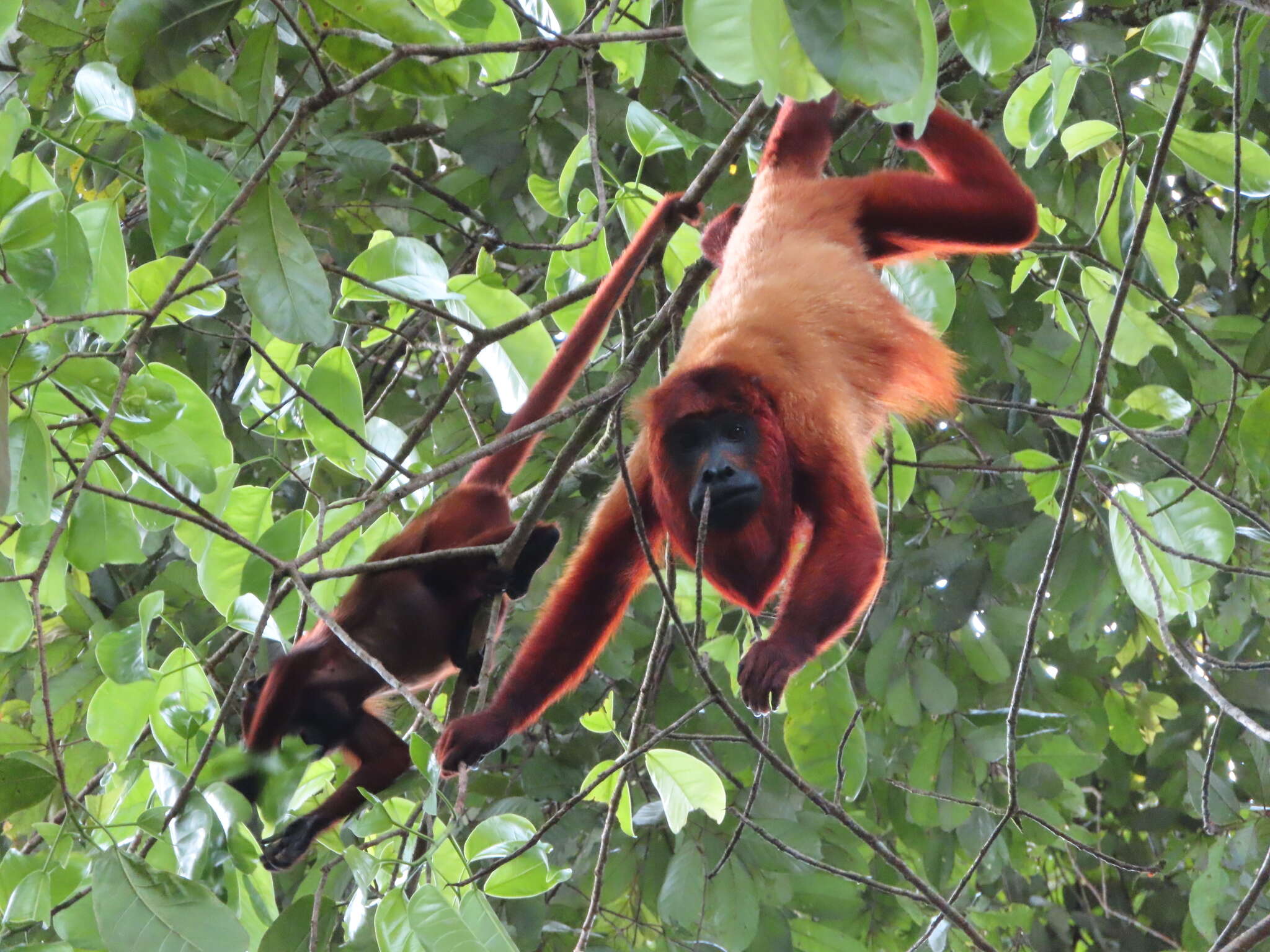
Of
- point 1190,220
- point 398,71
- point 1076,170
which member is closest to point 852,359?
point 398,71

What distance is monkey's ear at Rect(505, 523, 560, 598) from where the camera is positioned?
3197 mm

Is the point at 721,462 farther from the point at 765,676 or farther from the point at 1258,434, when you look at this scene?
the point at 1258,434

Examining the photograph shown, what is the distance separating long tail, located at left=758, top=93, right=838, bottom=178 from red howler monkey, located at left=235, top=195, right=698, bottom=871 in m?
0.37

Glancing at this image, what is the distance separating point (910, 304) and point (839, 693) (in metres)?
1.14

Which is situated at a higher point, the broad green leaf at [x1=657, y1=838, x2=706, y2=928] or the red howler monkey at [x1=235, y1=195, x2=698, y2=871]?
the red howler monkey at [x1=235, y1=195, x2=698, y2=871]

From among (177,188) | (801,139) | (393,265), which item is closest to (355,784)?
(393,265)

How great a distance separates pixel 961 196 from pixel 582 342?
1092 millimetres

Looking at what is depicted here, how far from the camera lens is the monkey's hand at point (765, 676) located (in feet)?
7.67

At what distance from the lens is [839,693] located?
8.68 ft

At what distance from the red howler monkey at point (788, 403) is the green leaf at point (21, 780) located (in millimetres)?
878

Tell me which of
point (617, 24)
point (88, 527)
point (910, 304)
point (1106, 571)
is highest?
point (617, 24)

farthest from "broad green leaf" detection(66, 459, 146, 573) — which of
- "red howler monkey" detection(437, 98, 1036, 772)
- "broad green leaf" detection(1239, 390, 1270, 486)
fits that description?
"broad green leaf" detection(1239, 390, 1270, 486)

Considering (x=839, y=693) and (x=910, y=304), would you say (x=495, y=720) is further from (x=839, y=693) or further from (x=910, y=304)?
(x=910, y=304)

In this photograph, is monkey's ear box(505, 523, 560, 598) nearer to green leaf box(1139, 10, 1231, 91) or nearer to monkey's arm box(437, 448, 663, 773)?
monkey's arm box(437, 448, 663, 773)
